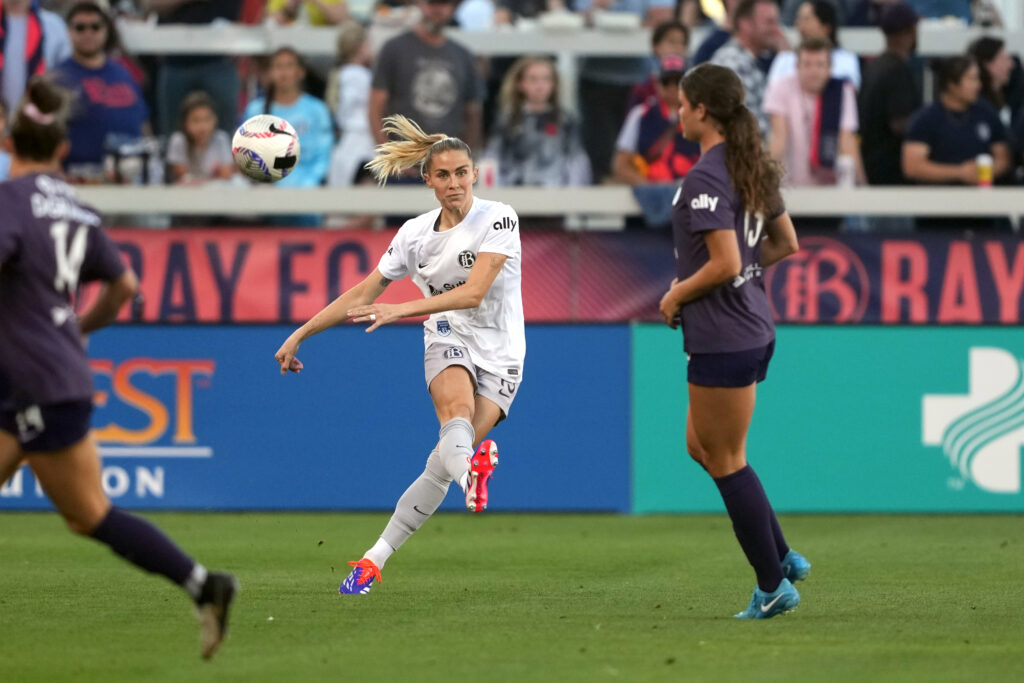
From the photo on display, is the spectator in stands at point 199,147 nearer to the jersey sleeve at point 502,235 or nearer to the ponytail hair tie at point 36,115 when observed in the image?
the jersey sleeve at point 502,235

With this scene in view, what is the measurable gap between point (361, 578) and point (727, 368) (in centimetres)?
217

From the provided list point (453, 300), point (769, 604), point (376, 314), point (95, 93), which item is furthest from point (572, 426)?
point (769, 604)

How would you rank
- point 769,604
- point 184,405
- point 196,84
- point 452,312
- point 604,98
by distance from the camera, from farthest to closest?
point 604,98
point 196,84
point 184,405
point 452,312
point 769,604

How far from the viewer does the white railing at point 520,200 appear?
546 inches

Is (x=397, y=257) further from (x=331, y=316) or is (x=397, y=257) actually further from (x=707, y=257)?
(x=707, y=257)

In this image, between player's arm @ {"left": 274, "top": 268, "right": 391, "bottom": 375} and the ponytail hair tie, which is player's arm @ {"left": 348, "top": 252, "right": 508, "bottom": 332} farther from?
the ponytail hair tie

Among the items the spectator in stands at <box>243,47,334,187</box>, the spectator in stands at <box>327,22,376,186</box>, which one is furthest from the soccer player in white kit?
the spectator in stands at <box>327,22,376,186</box>

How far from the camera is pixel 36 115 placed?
20.0 feet

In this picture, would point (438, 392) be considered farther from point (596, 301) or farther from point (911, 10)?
point (911, 10)

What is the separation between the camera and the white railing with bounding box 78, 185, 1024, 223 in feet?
45.5

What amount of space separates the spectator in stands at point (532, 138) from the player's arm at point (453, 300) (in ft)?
20.4

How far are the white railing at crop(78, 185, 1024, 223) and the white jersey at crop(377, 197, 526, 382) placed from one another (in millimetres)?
5325

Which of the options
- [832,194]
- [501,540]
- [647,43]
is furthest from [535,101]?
[501,540]

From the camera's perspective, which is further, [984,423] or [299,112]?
[299,112]
